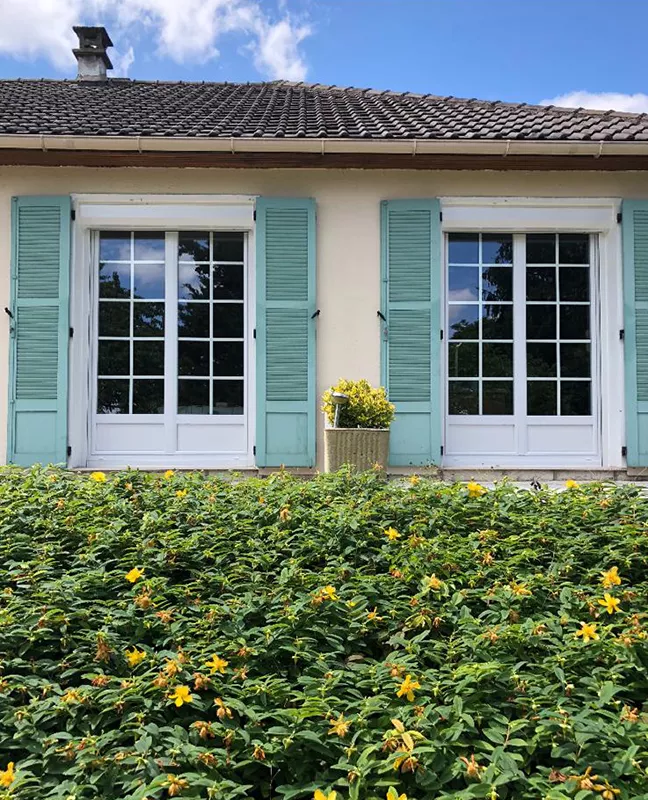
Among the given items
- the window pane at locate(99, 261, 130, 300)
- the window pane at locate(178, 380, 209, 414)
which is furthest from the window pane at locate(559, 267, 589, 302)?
the window pane at locate(99, 261, 130, 300)

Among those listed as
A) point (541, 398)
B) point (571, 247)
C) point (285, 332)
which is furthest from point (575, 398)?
point (285, 332)

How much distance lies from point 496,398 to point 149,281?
3.28 metres

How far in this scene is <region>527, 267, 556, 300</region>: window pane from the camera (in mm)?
6094

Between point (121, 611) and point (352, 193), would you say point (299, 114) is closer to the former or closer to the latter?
point (352, 193)

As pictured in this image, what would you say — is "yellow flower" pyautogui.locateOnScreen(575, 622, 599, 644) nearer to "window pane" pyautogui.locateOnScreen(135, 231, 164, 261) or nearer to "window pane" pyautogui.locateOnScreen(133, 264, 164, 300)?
"window pane" pyautogui.locateOnScreen(133, 264, 164, 300)

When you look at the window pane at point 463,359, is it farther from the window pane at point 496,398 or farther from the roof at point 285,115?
the roof at point 285,115

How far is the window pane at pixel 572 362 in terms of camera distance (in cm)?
609

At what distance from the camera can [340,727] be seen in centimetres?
159

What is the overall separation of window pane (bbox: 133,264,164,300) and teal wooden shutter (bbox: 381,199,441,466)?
78.3 inches

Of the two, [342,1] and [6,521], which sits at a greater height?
[342,1]

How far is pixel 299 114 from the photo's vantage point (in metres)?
6.86

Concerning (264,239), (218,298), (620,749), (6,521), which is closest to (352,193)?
(264,239)

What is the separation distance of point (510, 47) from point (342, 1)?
8.56 ft

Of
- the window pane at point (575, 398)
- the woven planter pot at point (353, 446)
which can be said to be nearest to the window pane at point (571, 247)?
the window pane at point (575, 398)
